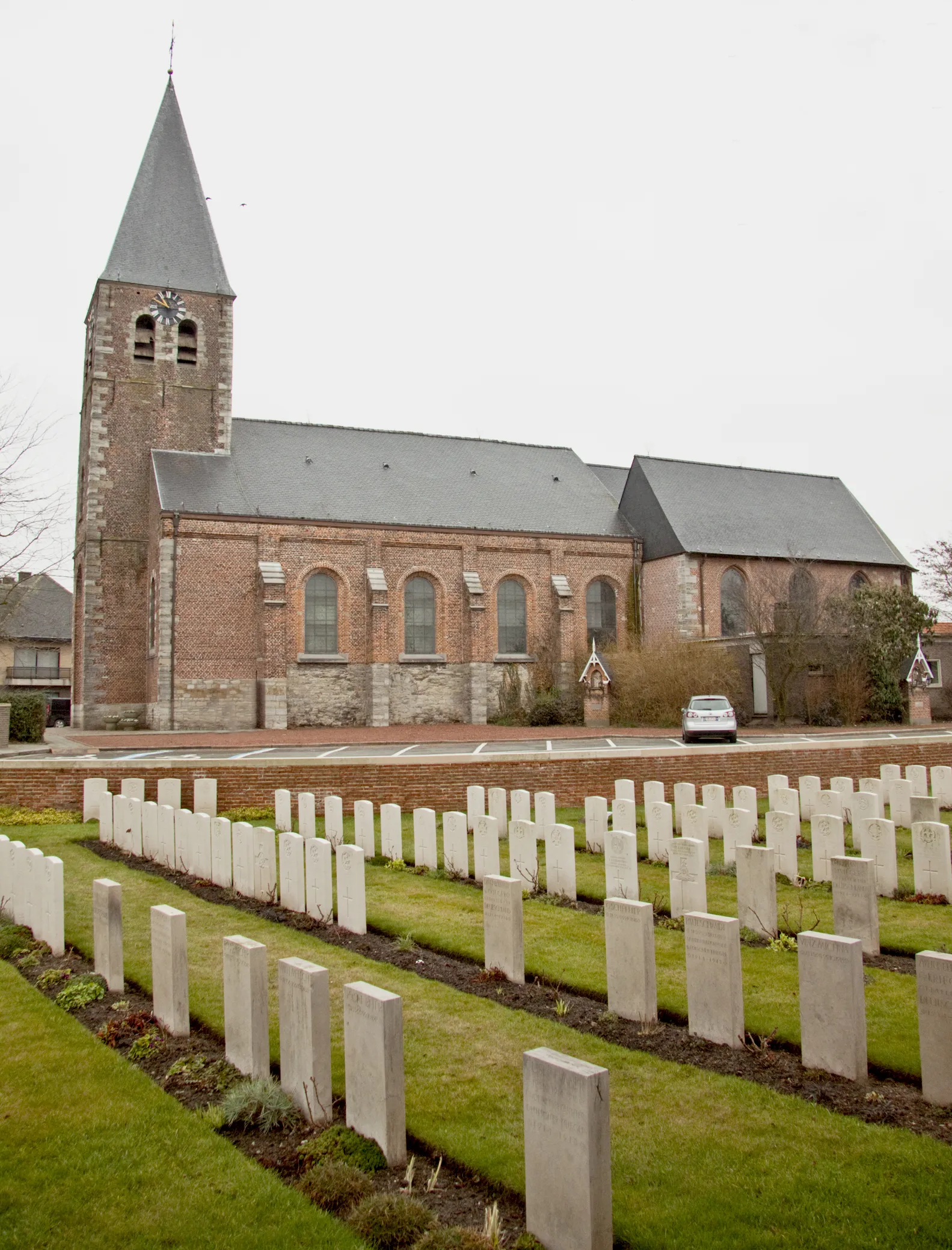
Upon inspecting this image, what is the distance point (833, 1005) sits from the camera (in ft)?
15.5

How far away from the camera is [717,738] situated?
919 inches

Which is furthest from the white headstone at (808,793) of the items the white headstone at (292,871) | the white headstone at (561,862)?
the white headstone at (292,871)

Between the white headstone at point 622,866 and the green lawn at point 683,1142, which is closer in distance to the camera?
the green lawn at point 683,1142

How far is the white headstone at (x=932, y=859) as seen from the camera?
837 centimetres

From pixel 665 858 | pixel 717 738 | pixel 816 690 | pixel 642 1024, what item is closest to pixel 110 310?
pixel 717 738

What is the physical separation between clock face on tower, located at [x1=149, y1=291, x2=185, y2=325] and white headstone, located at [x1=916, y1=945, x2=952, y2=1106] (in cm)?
3266

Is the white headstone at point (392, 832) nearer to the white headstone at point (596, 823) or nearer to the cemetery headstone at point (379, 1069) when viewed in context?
the white headstone at point (596, 823)

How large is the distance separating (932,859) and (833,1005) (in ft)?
14.5

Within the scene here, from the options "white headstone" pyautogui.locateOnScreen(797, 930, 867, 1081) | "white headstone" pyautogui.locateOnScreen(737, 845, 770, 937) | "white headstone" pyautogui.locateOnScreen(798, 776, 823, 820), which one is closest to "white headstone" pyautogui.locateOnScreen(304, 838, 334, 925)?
"white headstone" pyautogui.locateOnScreen(737, 845, 770, 937)

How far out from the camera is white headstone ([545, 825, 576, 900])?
8625 millimetres

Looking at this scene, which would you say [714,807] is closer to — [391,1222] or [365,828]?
[365,828]

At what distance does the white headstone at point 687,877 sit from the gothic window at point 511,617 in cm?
2559

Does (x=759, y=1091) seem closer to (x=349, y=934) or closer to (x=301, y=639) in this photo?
(x=349, y=934)

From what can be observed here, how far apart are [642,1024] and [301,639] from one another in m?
26.1
